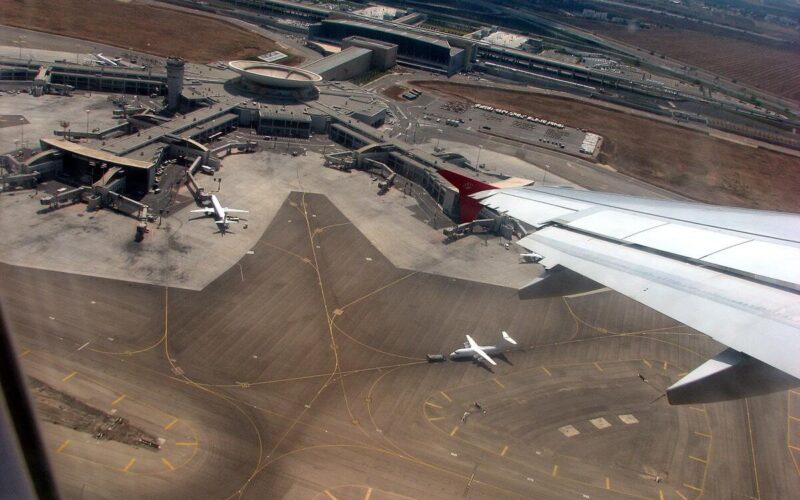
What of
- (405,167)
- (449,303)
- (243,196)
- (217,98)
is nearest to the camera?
(449,303)

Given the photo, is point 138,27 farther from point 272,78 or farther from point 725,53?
point 725,53

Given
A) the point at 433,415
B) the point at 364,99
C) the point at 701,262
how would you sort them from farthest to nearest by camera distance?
the point at 364,99 → the point at 433,415 → the point at 701,262

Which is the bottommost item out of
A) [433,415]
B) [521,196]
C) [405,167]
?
[433,415]

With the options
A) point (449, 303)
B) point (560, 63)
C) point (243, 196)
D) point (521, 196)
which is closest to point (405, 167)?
point (243, 196)

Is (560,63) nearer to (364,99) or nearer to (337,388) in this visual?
(364,99)

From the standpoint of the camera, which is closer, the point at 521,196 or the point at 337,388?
the point at 521,196

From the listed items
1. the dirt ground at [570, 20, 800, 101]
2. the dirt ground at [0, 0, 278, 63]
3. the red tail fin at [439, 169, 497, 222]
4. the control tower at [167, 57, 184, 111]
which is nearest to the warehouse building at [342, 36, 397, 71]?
the dirt ground at [0, 0, 278, 63]

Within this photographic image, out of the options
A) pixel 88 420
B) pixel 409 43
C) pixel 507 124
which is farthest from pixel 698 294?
pixel 409 43

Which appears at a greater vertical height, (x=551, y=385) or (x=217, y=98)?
(x=217, y=98)
